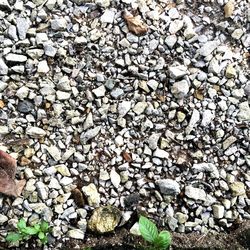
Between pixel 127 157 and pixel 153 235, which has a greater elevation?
pixel 127 157

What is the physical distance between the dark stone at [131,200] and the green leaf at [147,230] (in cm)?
10

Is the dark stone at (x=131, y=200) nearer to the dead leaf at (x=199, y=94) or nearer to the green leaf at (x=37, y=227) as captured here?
the green leaf at (x=37, y=227)

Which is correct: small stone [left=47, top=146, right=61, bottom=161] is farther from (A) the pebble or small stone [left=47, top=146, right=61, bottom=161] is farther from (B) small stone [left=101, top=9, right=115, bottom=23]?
(B) small stone [left=101, top=9, right=115, bottom=23]

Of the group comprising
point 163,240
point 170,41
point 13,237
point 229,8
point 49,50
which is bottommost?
point 13,237

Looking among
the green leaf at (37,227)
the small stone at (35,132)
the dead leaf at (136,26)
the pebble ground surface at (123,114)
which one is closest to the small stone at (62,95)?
the pebble ground surface at (123,114)

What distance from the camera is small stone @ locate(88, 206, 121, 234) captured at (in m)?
1.89

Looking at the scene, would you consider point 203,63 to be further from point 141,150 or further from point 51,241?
point 51,241

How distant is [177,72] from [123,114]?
0.25 meters

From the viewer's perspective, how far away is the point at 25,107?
196cm

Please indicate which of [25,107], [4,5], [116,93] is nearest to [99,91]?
[116,93]

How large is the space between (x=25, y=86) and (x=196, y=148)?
0.65 m

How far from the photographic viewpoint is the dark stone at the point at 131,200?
76.0 inches

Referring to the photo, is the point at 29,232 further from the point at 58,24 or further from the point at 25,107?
the point at 58,24

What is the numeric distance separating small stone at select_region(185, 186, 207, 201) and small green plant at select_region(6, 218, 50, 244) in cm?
50
